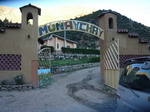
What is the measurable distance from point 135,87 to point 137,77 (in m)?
0.23

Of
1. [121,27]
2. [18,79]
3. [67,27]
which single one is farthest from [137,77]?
[121,27]

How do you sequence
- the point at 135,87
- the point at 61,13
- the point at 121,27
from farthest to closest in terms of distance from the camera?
1. the point at 61,13
2. the point at 121,27
3. the point at 135,87

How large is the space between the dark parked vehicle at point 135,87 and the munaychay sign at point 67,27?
8123 mm

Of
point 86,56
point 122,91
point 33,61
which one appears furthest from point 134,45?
point 86,56

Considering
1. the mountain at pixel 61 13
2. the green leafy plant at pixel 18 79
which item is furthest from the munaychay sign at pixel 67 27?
the mountain at pixel 61 13

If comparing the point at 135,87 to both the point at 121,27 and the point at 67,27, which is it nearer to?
the point at 67,27

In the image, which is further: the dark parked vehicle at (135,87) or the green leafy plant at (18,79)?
the green leafy plant at (18,79)

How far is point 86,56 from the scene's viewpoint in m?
28.4

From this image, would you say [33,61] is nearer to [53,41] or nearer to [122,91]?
[122,91]

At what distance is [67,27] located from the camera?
11.4 m

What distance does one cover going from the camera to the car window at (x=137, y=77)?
2889 millimetres

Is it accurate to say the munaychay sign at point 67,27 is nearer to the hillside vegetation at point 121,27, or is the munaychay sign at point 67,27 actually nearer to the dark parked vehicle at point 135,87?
the dark parked vehicle at point 135,87

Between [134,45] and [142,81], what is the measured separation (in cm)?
926

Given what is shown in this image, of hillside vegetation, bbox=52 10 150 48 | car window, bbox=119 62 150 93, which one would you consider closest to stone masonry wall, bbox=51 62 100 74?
car window, bbox=119 62 150 93
